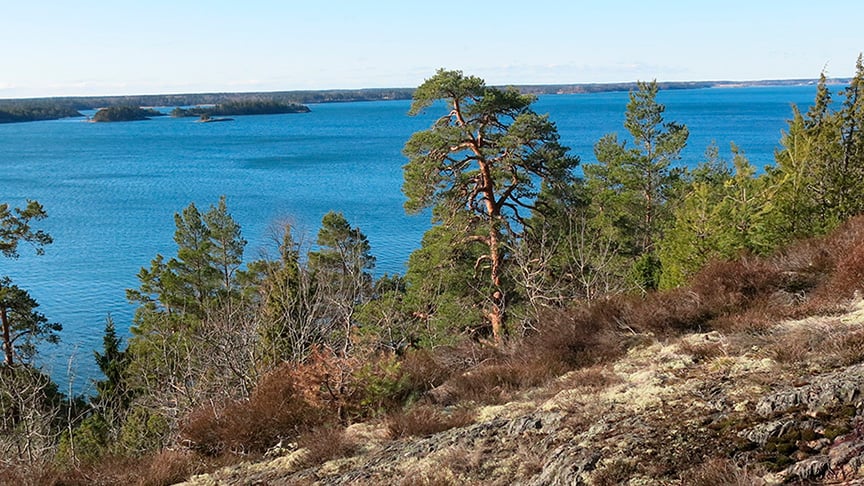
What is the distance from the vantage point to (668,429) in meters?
5.03

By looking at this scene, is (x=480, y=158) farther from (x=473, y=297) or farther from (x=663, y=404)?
(x=663, y=404)

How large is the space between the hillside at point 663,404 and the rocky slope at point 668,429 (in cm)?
2

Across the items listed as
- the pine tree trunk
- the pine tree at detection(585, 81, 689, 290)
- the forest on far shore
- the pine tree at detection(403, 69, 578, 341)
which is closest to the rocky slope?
the forest on far shore

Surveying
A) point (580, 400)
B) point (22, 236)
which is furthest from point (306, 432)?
point (22, 236)

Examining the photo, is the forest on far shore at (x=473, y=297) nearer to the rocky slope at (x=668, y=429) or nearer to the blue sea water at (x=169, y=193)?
the rocky slope at (x=668, y=429)

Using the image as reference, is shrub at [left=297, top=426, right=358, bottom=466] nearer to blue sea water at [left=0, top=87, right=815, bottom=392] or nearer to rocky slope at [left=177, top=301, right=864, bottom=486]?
rocky slope at [left=177, top=301, right=864, bottom=486]

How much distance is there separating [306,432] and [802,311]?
5.76 metres

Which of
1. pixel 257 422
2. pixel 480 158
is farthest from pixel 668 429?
pixel 480 158

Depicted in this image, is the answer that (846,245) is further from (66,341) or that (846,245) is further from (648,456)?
(66,341)

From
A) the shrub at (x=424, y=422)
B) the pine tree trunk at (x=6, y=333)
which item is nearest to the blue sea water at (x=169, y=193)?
the pine tree trunk at (x=6, y=333)

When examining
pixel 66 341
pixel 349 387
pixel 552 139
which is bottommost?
pixel 66 341

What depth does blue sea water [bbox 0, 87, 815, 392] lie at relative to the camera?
37875mm

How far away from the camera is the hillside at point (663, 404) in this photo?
14.5ft

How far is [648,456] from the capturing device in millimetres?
4617
